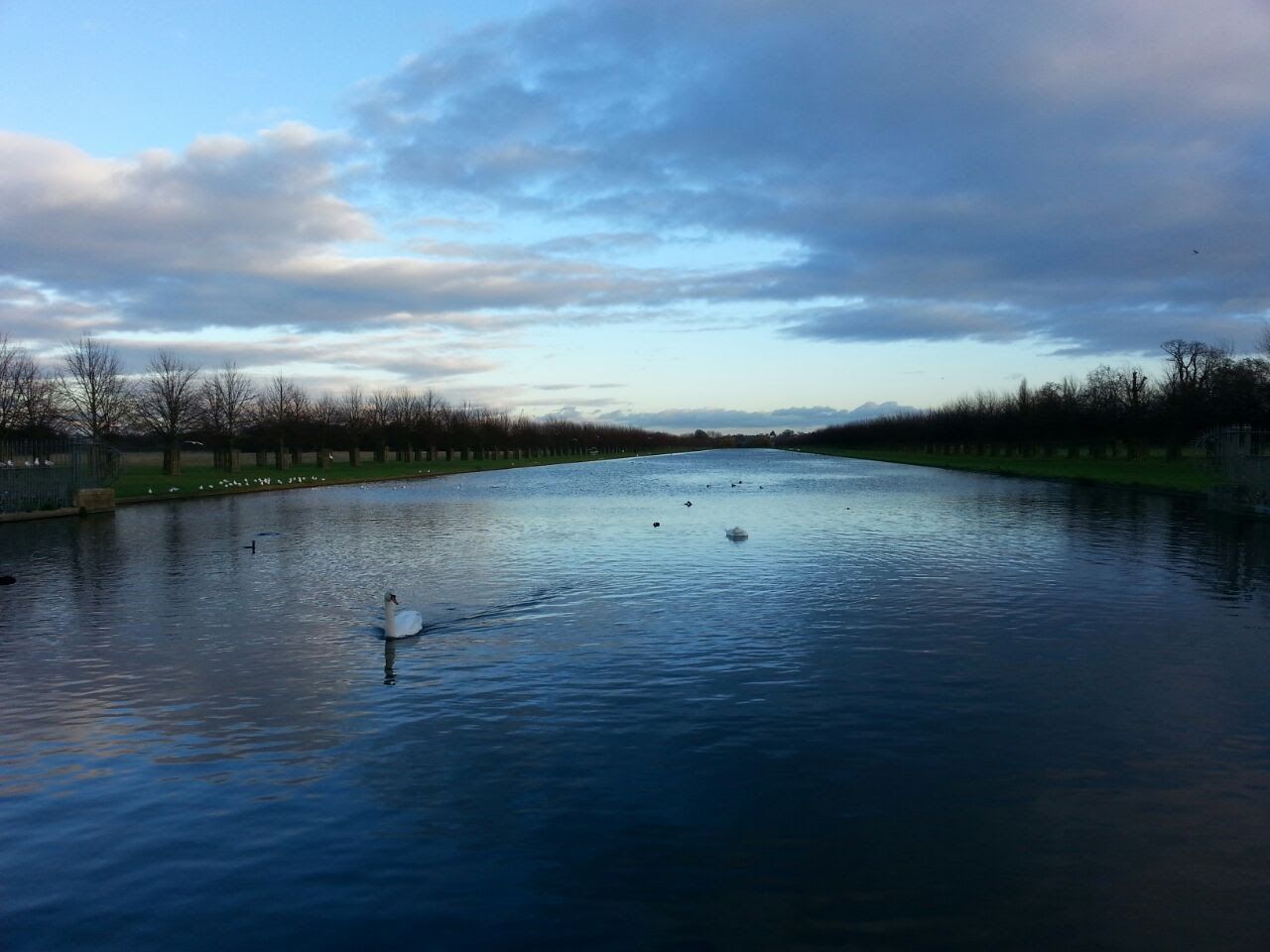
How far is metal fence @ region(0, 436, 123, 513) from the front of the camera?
33.3m

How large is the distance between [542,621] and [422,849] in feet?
26.0

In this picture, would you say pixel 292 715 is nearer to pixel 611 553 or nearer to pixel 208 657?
pixel 208 657

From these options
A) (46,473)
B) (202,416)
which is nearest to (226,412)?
(202,416)

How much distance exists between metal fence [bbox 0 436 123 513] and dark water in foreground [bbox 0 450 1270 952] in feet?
59.9

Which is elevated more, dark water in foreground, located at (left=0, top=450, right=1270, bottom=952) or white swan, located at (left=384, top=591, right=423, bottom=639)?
white swan, located at (left=384, top=591, right=423, bottom=639)

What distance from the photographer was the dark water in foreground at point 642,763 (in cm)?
590

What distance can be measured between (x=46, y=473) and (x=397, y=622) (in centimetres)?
2833

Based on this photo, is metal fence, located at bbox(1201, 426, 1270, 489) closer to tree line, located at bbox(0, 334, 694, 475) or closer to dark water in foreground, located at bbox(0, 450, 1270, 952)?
dark water in foreground, located at bbox(0, 450, 1270, 952)

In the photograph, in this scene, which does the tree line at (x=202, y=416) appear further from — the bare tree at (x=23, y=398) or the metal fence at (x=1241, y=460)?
the metal fence at (x=1241, y=460)

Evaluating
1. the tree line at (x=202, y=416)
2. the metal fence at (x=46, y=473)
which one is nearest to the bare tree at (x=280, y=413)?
the tree line at (x=202, y=416)

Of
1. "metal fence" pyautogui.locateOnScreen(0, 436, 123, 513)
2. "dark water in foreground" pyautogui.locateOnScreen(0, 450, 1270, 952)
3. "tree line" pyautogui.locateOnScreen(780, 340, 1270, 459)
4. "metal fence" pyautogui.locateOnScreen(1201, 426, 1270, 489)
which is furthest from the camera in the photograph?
"tree line" pyautogui.locateOnScreen(780, 340, 1270, 459)

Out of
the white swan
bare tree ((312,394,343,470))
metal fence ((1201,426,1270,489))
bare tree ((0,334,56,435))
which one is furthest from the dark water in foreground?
bare tree ((312,394,343,470))

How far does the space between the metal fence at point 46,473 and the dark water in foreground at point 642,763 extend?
18.3 meters

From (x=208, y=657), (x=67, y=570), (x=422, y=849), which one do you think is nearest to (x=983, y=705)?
(x=422, y=849)
